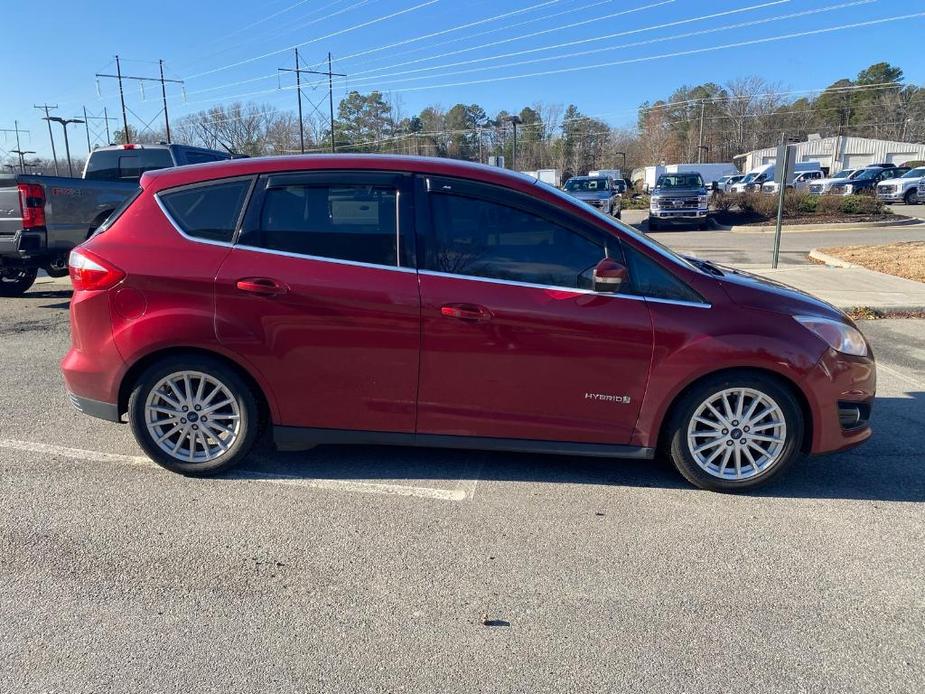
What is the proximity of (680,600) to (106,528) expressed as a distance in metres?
2.80

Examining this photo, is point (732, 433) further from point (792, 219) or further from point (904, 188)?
point (904, 188)

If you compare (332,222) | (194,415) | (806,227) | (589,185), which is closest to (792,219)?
(806,227)

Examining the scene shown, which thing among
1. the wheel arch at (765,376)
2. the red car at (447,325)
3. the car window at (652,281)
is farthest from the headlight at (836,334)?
the car window at (652,281)

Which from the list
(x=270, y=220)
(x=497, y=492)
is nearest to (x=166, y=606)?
(x=497, y=492)

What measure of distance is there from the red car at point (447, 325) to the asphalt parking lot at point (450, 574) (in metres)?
0.35

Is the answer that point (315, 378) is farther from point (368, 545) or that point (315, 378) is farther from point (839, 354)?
point (839, 354)

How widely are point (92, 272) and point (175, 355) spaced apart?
2.15 feet

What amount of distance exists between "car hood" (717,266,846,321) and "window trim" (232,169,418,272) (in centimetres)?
179

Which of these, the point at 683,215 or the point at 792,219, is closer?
the point at 683,215

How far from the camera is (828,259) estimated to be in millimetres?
14531

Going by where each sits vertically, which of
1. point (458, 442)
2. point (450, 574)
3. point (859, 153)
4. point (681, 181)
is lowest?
point (450, 574)

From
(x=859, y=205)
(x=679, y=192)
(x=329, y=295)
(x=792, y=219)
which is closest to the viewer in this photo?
(x=329, y=295)

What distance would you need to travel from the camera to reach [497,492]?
3.95 m

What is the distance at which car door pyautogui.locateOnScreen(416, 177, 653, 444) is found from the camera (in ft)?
12.2
